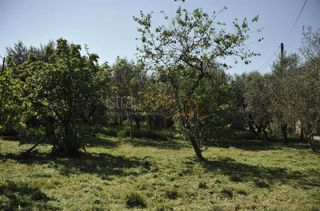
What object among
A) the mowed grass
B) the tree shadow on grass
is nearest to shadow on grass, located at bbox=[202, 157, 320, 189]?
the mowed grass

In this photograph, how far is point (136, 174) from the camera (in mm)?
17469

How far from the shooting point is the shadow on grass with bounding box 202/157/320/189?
1661cm

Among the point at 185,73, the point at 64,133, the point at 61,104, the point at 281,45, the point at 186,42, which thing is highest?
the point at 281,45

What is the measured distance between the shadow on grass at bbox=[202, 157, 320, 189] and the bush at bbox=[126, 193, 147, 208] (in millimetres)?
5938

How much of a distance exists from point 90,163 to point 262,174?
30.0 feet

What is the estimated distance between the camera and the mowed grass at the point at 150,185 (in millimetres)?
11906

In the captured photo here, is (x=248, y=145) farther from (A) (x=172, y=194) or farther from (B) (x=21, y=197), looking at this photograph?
(B) (x=21, y=197)

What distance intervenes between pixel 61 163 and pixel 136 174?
4829 mm

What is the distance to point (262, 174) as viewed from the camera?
1861 centimetres

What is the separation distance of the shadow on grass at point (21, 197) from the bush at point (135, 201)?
94.6 inches

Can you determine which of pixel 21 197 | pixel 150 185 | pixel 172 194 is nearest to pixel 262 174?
pixel 150 185

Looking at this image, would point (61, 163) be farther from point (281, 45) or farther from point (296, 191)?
point (281, 45)

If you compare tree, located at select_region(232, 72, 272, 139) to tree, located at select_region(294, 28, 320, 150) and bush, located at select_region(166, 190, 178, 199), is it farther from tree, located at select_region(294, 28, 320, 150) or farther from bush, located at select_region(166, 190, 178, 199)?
bush, located at select_region(166, 190, 178, 199)

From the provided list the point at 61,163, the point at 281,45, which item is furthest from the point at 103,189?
the point at 281,45
